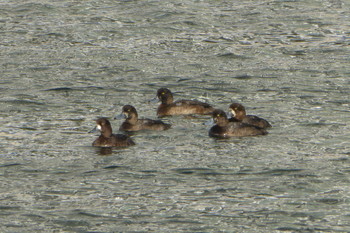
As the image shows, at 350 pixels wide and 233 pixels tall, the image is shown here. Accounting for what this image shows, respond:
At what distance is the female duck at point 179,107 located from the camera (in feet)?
53.6

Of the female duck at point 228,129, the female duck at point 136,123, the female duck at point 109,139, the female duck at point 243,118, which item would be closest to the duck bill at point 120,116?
the female duck at point 136,123

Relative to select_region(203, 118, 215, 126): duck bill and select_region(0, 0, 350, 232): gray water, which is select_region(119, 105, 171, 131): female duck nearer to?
select_region(0, 0, 350, 232): gray water

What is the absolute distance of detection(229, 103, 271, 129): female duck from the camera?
1505cm

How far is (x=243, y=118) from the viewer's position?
15.4 metres

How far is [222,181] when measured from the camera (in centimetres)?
1245

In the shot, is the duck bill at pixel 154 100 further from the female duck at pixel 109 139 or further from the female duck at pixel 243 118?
the female duck at pixel 109 139

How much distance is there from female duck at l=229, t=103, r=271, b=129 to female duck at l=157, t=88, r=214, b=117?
0.77 m

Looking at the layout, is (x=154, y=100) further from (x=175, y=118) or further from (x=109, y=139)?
(x=109, y=139)

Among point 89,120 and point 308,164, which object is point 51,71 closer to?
point 89,120

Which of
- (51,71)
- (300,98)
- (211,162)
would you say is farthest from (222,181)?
(51,71)

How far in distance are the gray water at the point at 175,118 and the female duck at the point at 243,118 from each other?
0.74ft

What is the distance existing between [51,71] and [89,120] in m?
4.05

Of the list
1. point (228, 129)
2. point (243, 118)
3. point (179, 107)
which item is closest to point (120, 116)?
point (179, 107)

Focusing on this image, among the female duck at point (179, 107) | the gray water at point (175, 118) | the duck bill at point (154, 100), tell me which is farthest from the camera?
the duck bill at point (154, 100)
